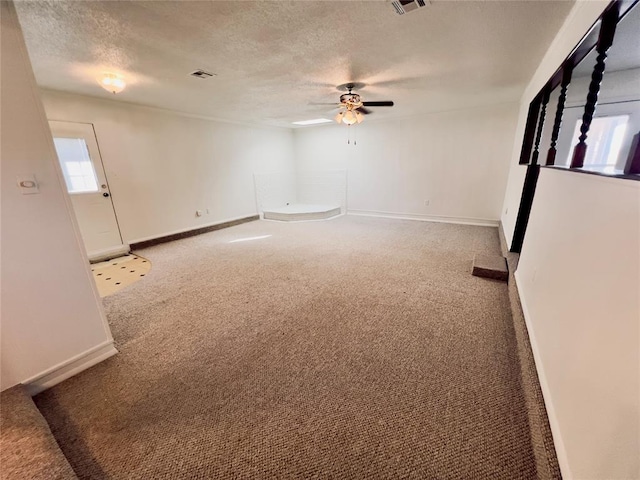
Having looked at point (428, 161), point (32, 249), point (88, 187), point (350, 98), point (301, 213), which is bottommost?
point (301, 213)

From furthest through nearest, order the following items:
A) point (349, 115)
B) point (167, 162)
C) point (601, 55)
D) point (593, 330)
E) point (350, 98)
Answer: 1. point (167, 162)
2. point (349, 115)
3. point (350, 98)
4. point (601, 55)
5. point (593, 330)

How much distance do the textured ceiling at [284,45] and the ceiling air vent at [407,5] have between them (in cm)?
6

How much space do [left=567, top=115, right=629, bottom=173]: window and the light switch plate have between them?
5534 millimetres

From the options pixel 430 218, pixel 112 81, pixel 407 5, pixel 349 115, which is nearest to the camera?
pixel 407 5

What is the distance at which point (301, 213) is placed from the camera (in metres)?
5.95

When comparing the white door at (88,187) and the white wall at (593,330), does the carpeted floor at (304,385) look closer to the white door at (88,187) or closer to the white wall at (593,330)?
the white wall at (593,330)

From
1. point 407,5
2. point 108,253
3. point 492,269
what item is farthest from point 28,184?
point 492,269

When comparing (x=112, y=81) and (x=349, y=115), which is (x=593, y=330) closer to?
(x=349, y=115)

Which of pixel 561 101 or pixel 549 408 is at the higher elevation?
pixel 561 101

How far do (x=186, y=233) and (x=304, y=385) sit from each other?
4.29 metres

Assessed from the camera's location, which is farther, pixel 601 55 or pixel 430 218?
pixel 430 218

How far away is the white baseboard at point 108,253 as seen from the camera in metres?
3.72

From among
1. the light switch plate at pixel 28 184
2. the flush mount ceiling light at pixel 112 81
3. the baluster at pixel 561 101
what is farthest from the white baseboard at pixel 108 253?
the baluster at pixel 561 101

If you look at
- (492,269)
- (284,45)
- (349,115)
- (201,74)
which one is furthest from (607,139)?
(201,74)
